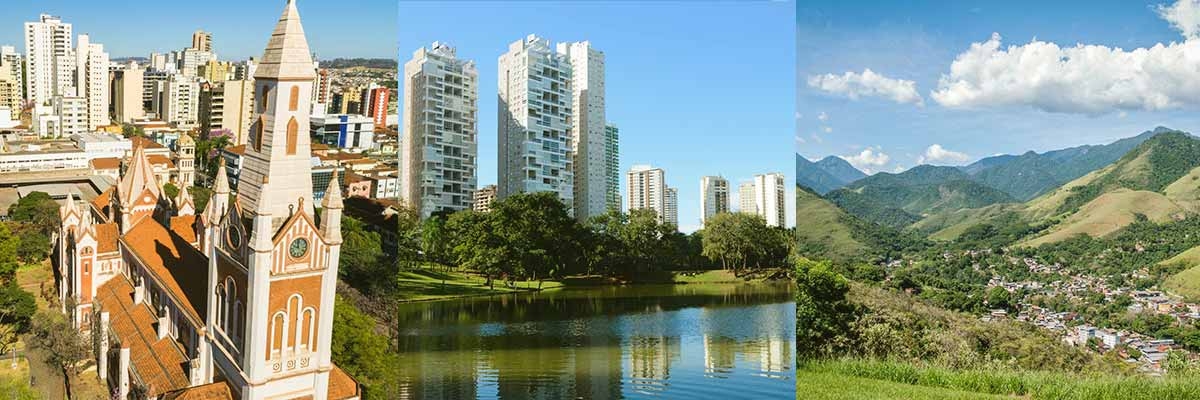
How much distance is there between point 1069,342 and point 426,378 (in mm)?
4847

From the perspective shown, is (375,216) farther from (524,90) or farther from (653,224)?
(653,224)

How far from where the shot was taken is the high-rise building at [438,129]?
6875mm

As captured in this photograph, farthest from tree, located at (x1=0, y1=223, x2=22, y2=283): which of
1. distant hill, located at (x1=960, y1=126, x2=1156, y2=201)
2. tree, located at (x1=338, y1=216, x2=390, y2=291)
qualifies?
distant hill, located at (x1=960, y1=126, x2=1156, y2=201)

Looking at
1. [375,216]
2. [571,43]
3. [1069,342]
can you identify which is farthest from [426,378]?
[1069,342]

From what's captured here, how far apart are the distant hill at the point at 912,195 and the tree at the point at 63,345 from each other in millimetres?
5860

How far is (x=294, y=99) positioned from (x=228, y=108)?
25.8 inches

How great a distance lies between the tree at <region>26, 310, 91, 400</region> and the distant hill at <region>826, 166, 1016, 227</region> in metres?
5.86

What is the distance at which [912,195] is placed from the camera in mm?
7125

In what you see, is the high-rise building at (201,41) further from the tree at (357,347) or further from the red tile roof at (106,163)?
the tree at (357,347)

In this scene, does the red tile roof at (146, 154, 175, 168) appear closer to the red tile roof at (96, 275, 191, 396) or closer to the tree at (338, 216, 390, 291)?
the red tile roof at (96, 275, 191, 396)

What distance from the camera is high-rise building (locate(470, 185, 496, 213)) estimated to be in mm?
7635

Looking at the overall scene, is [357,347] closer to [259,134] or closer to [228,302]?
[228,302]

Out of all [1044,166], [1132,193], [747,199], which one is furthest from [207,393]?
[747,199]

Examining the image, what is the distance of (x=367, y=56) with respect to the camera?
16.6 feet
